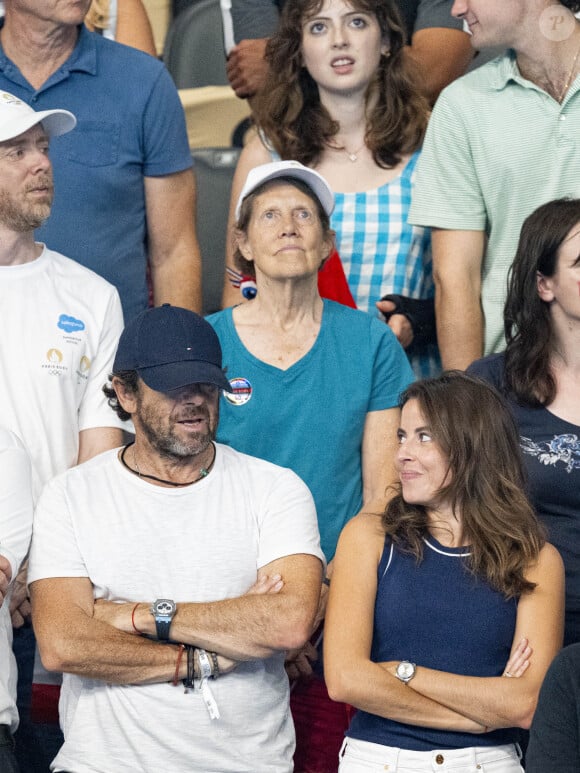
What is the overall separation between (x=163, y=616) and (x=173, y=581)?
0.13m

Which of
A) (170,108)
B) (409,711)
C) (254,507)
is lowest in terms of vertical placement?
(409,711)

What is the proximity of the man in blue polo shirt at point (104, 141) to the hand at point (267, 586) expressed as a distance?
1.32 metres

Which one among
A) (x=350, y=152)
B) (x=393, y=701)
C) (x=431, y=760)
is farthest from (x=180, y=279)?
(x=431, y=760)

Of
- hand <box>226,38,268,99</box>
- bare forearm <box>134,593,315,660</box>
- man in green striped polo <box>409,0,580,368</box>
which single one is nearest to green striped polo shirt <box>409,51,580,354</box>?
man in green striped polo <box>409,0,580,368</box>

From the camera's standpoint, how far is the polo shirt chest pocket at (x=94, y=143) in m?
4.23

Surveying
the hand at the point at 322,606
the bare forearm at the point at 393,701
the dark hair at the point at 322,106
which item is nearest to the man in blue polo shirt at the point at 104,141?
the dark hair at the point at 322,106

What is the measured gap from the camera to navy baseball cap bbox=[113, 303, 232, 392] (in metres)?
3.41

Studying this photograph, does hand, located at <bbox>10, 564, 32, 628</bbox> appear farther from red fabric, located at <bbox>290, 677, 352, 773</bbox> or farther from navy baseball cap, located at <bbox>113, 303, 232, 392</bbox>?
red fabric, located at <bbox>290, 677, 352, 773</bbox>

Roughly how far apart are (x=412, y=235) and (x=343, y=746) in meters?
1.77

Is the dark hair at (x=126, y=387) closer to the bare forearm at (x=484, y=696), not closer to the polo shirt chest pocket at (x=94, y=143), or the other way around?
the polo shirt chest pocket at (x=94, y=143)

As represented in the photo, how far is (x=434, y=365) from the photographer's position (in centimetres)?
448

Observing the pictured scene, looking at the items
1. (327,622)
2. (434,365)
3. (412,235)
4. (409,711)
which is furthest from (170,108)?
(409,711)

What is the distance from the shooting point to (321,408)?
3.80 m

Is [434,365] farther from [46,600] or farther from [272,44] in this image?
[46,600]
